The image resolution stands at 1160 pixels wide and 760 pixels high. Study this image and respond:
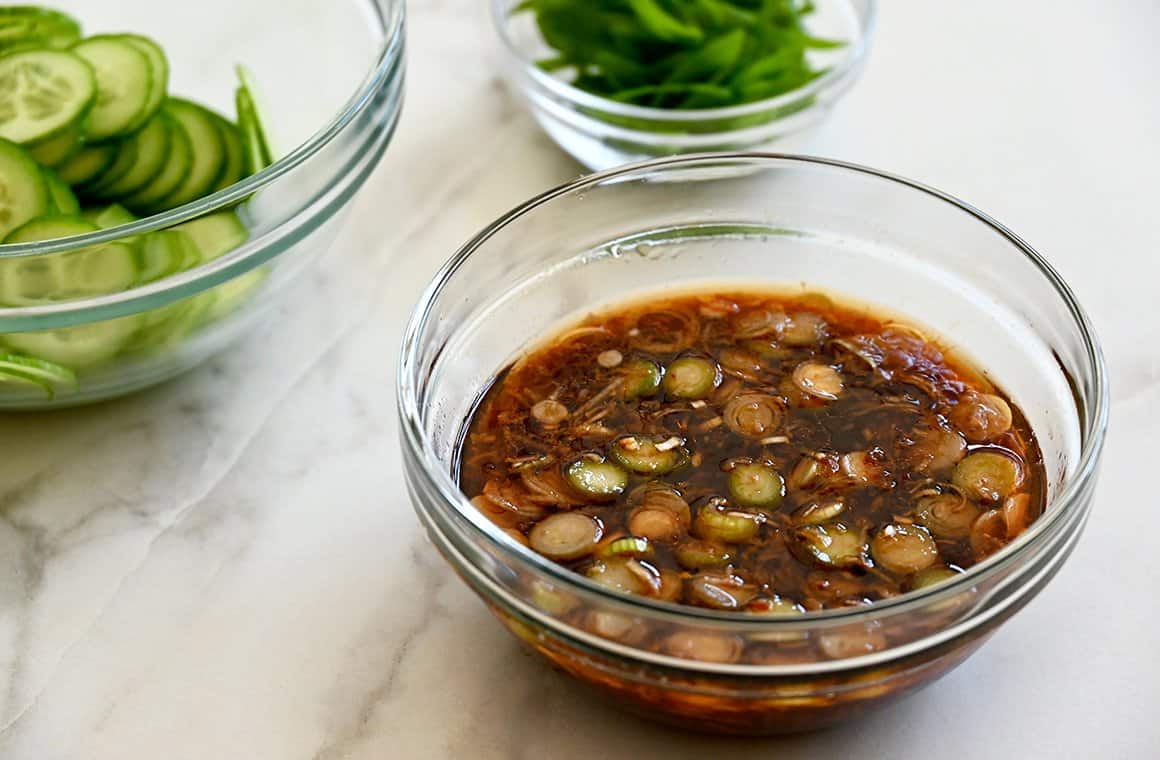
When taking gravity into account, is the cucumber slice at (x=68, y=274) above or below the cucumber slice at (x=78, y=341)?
above

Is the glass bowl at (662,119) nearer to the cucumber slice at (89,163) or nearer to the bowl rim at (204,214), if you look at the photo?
the bowl rim at (204,214)

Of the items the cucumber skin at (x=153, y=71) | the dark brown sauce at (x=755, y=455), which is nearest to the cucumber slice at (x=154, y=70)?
the cucumber skin at (x=153, y=71)

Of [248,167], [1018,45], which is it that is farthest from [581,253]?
[1018,45]

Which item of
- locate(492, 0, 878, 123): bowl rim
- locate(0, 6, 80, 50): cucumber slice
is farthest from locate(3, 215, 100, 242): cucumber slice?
locate(492, 0, 878, 123): bowl rim

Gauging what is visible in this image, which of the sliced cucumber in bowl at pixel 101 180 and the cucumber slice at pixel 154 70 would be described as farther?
the cucumber slice at pixel 154 70

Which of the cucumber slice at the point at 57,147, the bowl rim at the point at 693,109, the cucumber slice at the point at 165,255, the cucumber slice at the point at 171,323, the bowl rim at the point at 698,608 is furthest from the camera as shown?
the bowl rim at the point at 693,109

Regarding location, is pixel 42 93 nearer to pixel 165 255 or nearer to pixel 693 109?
pixel 165 255

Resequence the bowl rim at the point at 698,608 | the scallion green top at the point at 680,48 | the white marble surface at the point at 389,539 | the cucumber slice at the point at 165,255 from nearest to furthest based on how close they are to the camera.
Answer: the bowl rim at the point at 698,608 < the white marble surface at the point at 389,539 < the cucumber slice at the point at 165,255 < the scallion green top at the point at 680,48

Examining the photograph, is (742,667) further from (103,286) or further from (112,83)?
(112,83)
